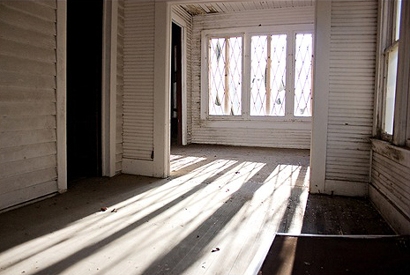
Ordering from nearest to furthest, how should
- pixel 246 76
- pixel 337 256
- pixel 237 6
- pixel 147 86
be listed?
pixel 337 256 < pixel 147 86 < pixel 237 6 < pixel 246 76

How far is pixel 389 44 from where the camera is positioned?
121 inches

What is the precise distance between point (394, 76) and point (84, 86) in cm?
344

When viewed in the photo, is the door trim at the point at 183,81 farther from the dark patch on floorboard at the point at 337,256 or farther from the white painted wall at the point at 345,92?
the dark patch on floorboard at the point at 337,256

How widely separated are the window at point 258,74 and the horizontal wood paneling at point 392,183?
4137mm

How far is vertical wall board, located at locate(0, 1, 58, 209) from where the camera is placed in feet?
9.04

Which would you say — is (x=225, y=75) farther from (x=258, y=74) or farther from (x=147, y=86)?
(x=147, y=86)

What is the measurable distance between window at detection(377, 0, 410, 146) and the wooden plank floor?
0.77 metres

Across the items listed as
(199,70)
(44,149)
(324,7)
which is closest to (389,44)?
(324,7)

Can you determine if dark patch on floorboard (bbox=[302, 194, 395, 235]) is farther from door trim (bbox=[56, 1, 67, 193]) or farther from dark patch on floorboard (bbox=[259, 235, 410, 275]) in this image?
door trim (bbox=[56, 1, 67, 193])

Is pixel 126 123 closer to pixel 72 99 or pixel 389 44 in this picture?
pixel 72 99

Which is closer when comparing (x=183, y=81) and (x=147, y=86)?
(x=147, y=86)

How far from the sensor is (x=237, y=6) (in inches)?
278

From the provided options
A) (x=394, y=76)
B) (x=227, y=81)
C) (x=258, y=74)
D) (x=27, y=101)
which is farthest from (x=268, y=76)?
(x=27, y=101)

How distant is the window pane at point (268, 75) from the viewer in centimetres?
727
